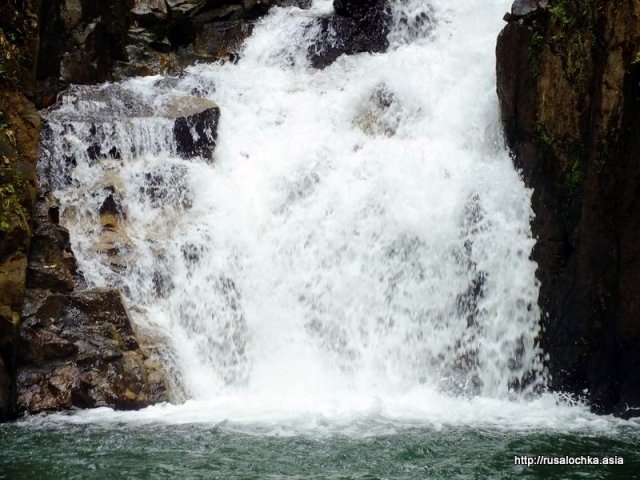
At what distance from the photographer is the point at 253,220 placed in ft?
42.3

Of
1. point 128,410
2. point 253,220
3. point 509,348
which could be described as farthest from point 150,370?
point 509,348

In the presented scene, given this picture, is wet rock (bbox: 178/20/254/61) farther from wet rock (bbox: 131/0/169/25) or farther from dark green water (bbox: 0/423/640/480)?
dark green water (bbox: 0/423/640/480)

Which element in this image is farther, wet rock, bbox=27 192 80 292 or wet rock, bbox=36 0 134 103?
wet rock, bbox=36 0 134 103

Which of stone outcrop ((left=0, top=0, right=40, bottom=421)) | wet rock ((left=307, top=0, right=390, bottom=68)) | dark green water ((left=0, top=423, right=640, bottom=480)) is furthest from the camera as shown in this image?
wet rock ((left=307, top=0, right=390, bottom=68))

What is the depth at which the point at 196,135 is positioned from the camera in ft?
47.7

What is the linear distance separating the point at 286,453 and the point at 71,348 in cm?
376

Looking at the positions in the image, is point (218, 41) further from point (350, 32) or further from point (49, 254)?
point (49, 254)

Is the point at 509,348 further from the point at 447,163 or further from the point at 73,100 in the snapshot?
the point at 73,100

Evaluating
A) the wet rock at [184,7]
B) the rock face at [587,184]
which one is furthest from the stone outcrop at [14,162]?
the wet rock at [184,7]

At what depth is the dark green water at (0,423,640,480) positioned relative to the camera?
23.3 ft

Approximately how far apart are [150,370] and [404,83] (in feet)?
27.1

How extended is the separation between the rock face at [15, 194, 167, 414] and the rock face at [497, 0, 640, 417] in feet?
19.2

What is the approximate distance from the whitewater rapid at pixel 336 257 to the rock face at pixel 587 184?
0.42 metres

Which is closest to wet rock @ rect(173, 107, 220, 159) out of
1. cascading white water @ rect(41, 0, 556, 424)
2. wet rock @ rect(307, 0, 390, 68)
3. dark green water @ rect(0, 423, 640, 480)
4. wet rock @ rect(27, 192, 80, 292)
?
cascading white water @ rect(41, 0, 556, 424)
